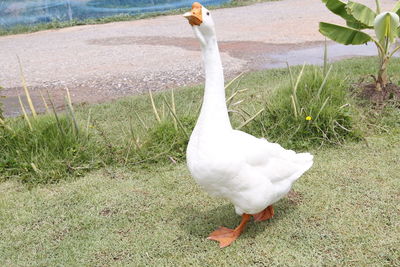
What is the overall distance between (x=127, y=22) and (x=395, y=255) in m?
13.9

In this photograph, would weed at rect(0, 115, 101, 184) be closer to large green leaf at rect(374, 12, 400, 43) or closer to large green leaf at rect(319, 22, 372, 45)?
large green leaf at rect(319, 22, 372, 45)

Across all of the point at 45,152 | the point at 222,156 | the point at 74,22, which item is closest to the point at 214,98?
the point at 222,156

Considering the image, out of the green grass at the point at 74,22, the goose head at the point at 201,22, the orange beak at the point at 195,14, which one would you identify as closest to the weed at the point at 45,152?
the goose head at the point at 201,22

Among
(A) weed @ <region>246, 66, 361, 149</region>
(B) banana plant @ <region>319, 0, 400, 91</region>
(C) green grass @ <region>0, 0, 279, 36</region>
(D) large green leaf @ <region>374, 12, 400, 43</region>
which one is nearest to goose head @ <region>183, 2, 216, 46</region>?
(A) weed @ <region>246, 66, 361, 149</region>

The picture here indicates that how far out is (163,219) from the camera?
353 centimetres

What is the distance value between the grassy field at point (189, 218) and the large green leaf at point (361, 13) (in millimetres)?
1457

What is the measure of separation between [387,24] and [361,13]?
0.45 metres

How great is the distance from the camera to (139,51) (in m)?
10.6

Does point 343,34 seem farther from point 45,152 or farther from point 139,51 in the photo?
point 139,51

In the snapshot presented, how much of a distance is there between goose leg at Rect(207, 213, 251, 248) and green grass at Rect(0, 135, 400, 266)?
46mm

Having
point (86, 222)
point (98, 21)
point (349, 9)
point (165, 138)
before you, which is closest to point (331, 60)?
point (349, 9)

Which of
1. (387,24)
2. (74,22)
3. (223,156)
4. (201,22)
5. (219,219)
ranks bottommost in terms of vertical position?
(74,22)

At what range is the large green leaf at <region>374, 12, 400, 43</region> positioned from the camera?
476cm

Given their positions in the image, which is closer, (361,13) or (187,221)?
(187,221)
